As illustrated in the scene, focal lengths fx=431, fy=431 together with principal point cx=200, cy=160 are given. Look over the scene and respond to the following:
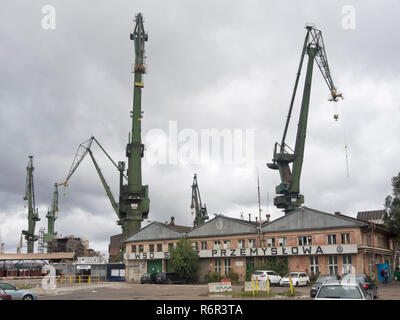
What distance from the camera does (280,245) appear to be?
50438mm

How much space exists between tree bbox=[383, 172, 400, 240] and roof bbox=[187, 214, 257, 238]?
17.0 meters

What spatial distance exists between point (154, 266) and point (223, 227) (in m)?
11.7

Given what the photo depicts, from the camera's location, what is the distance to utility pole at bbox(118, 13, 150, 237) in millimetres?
79562

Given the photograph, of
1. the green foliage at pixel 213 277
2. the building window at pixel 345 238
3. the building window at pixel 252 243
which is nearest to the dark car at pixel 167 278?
the green foliage at pixel 213 277

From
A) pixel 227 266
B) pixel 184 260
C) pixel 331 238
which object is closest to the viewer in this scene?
pixel 331 238

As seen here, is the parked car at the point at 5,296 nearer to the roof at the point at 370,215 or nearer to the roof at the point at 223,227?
the roof at the point at 223,227

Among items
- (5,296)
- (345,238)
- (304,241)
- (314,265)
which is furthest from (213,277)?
(5,296)

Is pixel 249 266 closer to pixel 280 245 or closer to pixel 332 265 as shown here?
pixel 280 245

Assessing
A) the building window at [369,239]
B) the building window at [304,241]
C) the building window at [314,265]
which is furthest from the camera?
the building window at [304,241]

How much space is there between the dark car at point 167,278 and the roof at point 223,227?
23.1 ft

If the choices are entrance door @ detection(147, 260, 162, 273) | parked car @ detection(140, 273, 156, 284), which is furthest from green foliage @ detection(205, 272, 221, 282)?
entrance door @ detection(147, 260, 162, 273)

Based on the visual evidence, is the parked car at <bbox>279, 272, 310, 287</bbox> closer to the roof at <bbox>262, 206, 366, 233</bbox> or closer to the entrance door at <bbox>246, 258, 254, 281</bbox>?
the roof at <bbox>262, 206, 366, 233</bbox>

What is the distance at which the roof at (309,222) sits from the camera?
153ft
